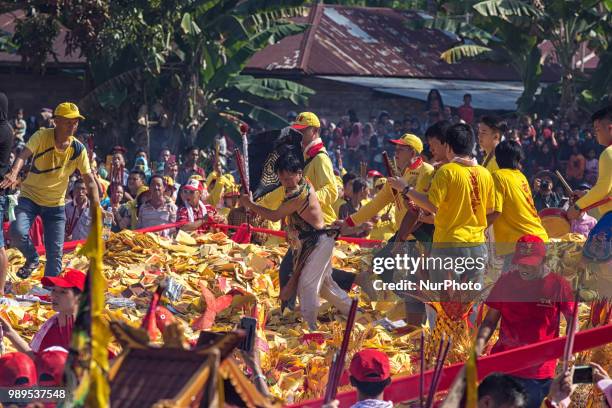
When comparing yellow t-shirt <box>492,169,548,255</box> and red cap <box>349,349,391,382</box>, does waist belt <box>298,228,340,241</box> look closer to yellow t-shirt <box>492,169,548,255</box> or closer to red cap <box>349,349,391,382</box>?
yellow t-shirt <box>492,169,548,255</box>

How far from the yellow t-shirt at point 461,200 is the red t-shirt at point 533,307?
2102 mm

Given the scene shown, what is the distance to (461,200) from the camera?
9289 millimetres

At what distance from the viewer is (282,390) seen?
28.5 feet

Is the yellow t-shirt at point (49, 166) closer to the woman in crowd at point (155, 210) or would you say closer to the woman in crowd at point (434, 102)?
the woman in crowd at point (155, 210)

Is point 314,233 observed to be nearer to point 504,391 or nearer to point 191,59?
point 504,391

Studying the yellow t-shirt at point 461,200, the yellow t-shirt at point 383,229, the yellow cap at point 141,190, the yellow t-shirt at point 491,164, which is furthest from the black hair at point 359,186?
the yellow t-shirt at point 461,200

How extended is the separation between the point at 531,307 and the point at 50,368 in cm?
278

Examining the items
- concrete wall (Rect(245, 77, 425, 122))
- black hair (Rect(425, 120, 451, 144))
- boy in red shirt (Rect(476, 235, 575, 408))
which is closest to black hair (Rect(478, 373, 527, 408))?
boy in red shirt (Rect(476, 235, 575, 408))

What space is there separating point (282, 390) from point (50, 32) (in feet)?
52.7

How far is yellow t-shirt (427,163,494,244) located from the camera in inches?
364

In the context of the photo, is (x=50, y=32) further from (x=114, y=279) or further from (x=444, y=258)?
(x=444, y=258)

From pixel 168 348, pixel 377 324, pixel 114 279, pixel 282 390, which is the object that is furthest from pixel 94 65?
pixel 168 348

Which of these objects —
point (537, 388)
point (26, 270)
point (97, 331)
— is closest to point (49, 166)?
point (26, 270)

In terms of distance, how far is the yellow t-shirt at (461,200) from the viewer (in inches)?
364
